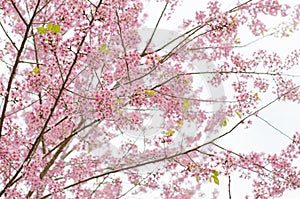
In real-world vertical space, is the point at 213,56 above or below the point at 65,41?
above

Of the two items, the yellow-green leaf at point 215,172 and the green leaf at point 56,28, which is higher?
the green leaf at point 56,28

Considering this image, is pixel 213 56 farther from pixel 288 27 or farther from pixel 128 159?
pixel 128 159

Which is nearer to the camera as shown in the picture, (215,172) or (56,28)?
(56,28)

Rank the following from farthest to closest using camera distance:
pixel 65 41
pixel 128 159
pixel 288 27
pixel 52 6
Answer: pixel 288 27
pixel 52 6
pixel 128 159
pixel 65 41

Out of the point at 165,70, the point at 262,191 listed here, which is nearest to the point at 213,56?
the point at 165,70

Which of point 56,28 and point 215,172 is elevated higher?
point 56,28

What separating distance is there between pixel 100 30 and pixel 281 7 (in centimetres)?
208

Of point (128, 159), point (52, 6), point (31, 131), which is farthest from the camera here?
point (52, 6)

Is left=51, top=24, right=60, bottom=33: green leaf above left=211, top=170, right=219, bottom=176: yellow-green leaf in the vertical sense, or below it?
above

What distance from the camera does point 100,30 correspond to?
2252mm

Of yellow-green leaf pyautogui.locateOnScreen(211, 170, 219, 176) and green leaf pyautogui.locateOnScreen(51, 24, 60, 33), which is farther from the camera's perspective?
yellow-green leaf pyautogui.locateOnScreen(211, 170, 219, 176)

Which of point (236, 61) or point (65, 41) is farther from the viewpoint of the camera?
point (236, 61)

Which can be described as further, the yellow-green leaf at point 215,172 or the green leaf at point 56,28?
the yellow-green leaf at point 215,172

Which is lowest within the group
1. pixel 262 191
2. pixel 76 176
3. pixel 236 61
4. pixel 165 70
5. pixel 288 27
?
pixel 262 191
